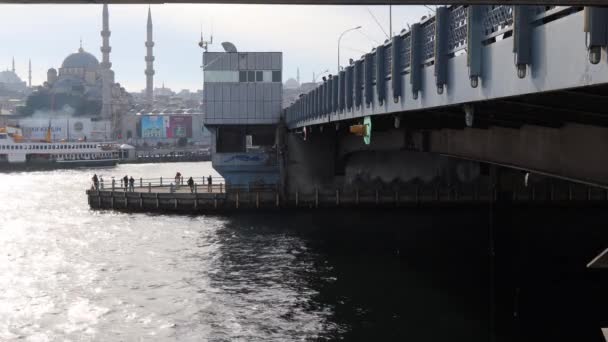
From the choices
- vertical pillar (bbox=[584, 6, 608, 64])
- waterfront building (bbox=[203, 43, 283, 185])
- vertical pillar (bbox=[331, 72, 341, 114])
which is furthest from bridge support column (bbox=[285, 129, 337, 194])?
vertical pillar (bbox=[584, 6, 608, 64])

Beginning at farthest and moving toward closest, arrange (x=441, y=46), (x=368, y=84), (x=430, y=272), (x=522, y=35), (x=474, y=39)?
1. (x=430, y=272)
2. (x=368, y=84)
3. (x=441, y=46)
4. (x=474, y=39)
5. (x=522, y=35)

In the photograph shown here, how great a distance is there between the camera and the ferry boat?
16238 cm

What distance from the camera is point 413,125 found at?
3278 cm

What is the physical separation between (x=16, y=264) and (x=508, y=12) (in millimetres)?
33857

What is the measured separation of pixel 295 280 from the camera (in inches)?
1321

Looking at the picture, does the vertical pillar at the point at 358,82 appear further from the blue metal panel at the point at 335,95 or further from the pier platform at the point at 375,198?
the pier platform at the point at 375,198

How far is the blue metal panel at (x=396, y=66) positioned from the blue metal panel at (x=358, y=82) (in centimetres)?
600

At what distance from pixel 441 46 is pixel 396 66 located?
459 centimetres

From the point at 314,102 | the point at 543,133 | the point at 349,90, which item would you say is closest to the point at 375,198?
the point at 314,102

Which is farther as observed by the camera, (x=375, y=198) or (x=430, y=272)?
(x=375, y=198)

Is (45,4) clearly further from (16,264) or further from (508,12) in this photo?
(16,264)

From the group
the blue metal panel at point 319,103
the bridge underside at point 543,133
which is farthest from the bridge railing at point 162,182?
the bridge underside at point 543,133

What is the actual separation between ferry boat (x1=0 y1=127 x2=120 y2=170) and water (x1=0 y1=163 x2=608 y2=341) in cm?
11437

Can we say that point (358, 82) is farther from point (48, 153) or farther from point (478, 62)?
point (48, 153)
